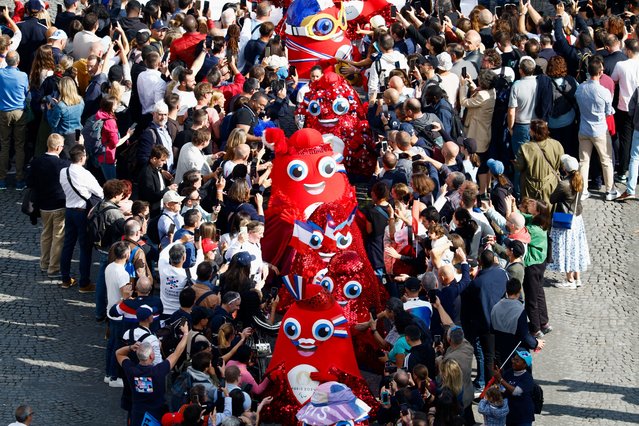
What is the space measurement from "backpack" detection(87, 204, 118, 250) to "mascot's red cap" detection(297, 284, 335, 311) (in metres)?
3.05

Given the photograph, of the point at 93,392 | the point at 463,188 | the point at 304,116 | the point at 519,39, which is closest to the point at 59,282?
the point at 93,392

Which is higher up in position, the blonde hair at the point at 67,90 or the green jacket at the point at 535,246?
the blonde hair at the point at 67,90

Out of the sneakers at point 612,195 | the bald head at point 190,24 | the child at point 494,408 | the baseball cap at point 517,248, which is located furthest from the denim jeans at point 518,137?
the child at point 494,408

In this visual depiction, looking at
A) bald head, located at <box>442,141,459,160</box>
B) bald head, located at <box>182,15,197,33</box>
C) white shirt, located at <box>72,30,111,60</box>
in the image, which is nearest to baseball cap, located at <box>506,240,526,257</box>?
bald head, located at <box>442,141,459,160</box>

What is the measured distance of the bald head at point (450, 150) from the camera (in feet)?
47.6

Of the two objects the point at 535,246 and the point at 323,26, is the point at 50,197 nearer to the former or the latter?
the point at 323,26

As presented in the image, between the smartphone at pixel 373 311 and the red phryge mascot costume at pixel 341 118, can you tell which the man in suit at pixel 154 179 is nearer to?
the red phryge mascot costume at pixel 341 118

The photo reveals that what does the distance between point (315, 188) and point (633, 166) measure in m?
5.07

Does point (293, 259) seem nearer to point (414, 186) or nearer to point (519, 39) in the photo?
point (414, 186)

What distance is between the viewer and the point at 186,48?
17.4 m

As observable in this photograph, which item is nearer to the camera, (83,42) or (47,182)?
(47,182)

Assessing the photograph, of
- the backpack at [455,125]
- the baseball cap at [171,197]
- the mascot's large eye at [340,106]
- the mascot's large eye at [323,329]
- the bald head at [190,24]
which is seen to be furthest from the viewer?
the bald head at [190,24]

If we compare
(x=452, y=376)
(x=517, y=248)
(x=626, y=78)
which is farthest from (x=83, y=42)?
(x=452, y=376)

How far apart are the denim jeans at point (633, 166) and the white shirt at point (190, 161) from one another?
18.4ft
